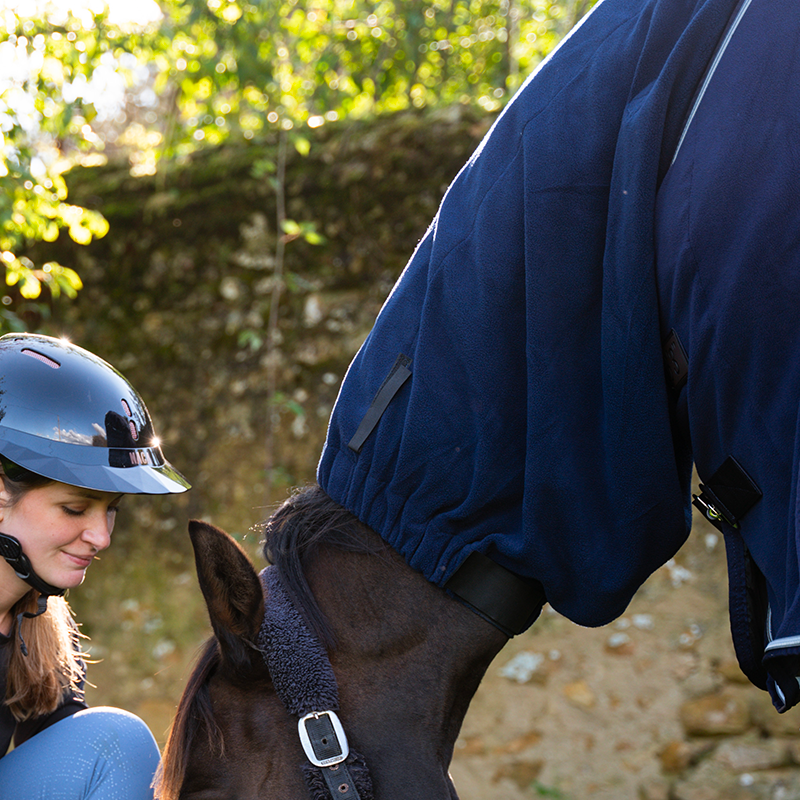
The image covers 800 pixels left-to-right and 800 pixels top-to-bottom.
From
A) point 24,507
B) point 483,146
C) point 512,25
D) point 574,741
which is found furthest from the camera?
point 512,25

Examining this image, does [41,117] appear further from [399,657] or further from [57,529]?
[399,657]

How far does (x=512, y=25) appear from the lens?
3674 millimetres

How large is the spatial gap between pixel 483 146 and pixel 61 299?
9.62ft

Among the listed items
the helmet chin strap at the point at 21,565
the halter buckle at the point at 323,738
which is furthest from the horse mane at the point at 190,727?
the helmet chin strap at the point at 21,565

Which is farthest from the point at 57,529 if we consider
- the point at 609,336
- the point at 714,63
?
the point at 714,63

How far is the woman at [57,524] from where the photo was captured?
51.3 inches

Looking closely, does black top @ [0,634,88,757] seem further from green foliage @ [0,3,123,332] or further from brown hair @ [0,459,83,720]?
green foliage @ [0,3,123,332]

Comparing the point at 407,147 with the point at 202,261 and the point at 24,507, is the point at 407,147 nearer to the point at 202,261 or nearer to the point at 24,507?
the point at 202,261

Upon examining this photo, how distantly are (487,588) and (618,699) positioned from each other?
6.03 ft

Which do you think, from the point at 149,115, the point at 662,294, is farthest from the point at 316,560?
the point at 149,115

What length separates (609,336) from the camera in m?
0.83

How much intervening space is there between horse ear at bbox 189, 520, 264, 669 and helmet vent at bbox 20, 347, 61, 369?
0.74 m

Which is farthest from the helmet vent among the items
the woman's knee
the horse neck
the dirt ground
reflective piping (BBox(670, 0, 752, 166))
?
the dirt ground

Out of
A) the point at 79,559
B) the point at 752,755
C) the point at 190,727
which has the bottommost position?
the point at 752,755
